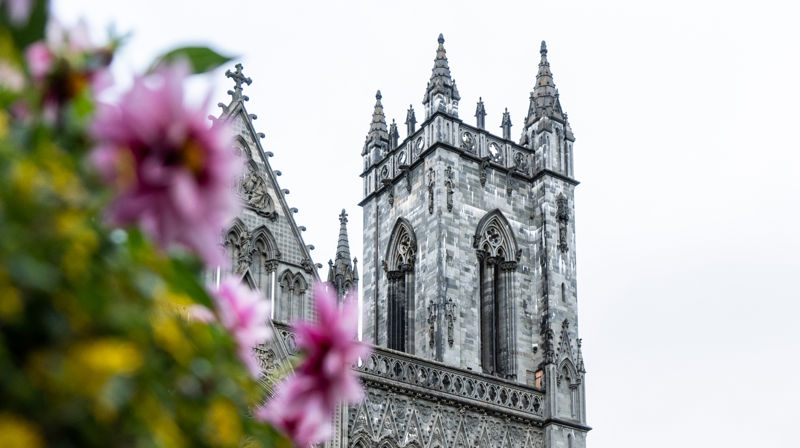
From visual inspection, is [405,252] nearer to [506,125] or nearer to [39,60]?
[506,125]

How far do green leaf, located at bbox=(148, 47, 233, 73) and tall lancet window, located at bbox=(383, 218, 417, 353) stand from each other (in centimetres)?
2598

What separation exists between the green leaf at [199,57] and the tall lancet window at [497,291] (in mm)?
24972

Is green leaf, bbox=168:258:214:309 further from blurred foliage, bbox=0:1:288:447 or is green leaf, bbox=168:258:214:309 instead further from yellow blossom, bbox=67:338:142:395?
yellow blossom, bbox=67:338:142:395

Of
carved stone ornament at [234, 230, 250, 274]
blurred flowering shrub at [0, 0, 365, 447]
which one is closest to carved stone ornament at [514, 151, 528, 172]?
carved stone ornament at [234, 230, 250, 274]

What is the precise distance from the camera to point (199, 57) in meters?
2.58

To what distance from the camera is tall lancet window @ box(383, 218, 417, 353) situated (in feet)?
95.1

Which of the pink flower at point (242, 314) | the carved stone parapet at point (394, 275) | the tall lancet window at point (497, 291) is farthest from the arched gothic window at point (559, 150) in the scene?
the pink flower at point (242, 314)

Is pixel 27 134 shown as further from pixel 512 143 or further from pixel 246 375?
pixel 512 143

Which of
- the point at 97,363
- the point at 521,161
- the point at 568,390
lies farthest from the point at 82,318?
the point at 521,161

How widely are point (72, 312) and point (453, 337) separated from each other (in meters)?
25.0

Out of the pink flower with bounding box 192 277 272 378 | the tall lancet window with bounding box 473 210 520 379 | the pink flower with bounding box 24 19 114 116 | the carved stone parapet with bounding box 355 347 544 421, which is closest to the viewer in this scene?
the pink flower with bounding box 24 19 114 116

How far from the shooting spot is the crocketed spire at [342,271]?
2530 centimetres

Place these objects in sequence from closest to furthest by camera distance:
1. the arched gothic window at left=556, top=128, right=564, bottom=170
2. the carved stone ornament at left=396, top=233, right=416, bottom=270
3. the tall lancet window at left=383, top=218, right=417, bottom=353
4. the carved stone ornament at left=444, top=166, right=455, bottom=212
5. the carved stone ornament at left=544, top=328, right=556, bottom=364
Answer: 1. the carved stone ornament at left=544, top=328, right=556, bottom=364
2. the carved stone ornament at left=444, top=166, right=455, bottom=212
3. the tall lancet window at left=383, top=218, right=417, bottom=353
4. the carved stone ornament at left=396, top=233, right=416, bottom=270
5. the arched gothic window at left=556, top=128, right=564, bottom=170

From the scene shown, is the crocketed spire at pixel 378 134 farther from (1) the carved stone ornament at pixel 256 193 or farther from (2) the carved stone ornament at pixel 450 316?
(1) the carved stone ornament at pixel 256 193
